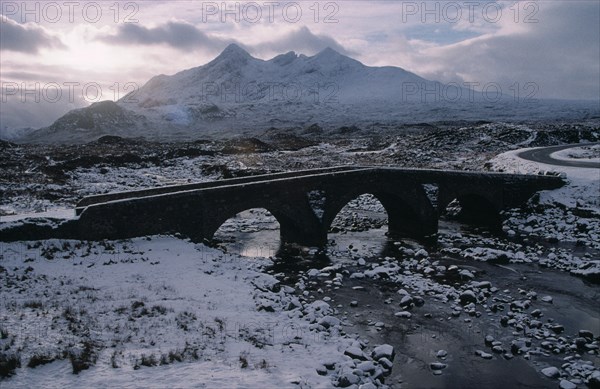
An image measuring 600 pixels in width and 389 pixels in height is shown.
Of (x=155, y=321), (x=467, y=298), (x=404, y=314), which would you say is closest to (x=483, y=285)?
(x=467, y=298)

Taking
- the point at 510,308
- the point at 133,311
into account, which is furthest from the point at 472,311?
the point at 133,311

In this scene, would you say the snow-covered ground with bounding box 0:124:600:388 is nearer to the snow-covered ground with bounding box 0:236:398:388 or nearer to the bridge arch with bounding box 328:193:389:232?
the snow-covered ground with bounding box 0:236:398:388

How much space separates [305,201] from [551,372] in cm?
1611

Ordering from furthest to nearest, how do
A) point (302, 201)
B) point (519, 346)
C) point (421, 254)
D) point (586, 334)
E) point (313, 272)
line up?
point (302, 201), point (421, 254), point (313, 272), point (586, 334), point (519, 346)

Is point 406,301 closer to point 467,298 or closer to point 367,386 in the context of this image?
point 467,298

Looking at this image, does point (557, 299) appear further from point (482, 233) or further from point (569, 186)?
point (569, 186)

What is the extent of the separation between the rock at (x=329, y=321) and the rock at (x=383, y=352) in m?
1.97

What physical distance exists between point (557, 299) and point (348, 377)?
40.5 ft

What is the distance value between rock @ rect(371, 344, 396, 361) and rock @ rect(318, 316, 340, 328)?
197 cm

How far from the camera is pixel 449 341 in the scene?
1545 centimetres

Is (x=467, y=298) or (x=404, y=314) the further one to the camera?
(x=467, y=298)

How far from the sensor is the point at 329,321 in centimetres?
1588

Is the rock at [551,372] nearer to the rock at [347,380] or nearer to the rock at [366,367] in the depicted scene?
the rock at [366,367]

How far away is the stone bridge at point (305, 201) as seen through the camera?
21281 millimetres
